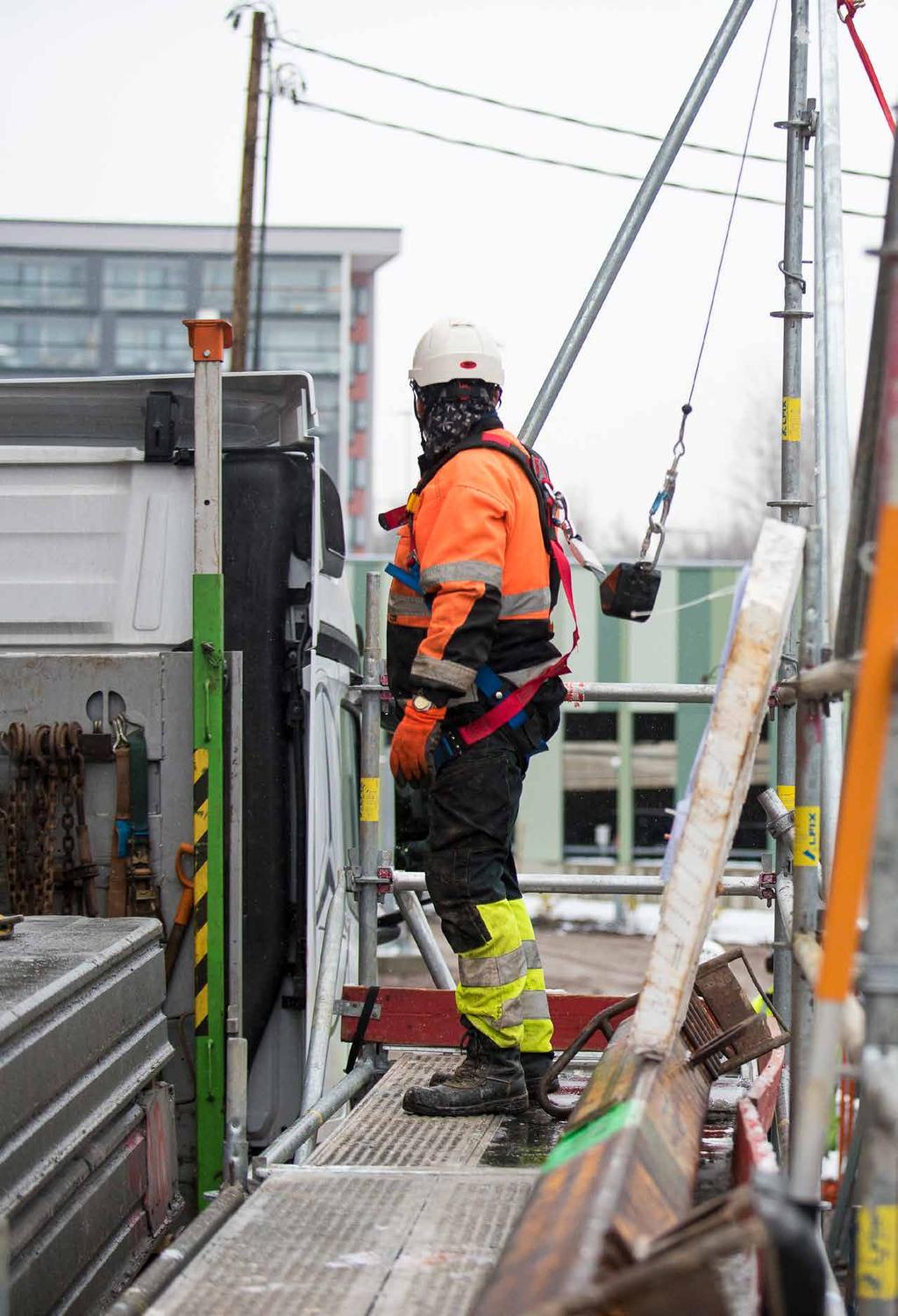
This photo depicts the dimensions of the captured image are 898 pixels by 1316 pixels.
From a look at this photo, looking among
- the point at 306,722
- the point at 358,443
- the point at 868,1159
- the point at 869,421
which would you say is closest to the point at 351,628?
the point at 306,722

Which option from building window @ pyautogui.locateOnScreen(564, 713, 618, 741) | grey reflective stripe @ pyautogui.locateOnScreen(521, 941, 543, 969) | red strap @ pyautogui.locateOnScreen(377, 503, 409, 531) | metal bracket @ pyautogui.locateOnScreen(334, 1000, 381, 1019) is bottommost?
building window @ pyautogui.locateOnScreen(564, 713, 618, 741)

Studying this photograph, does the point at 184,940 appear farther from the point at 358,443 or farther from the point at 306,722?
the point at 358,443

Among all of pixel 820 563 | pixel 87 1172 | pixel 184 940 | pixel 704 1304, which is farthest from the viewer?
pixel 184 940

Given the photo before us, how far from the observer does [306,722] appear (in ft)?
16.8

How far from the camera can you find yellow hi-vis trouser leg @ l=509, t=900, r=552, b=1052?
4.36 metres

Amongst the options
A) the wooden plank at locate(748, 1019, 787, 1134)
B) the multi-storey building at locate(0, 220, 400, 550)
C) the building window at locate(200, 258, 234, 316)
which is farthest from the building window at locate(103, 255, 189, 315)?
the wooden plank at locate(748, 1019, 787, 1134)

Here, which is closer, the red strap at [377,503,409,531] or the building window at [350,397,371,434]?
the red strap at [377,503,409,531]

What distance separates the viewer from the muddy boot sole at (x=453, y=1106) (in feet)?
13.5

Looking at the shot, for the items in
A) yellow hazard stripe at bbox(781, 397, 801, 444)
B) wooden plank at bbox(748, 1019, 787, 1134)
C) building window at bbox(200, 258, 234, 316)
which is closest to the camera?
wooden plank at bbox(748, 1019, 787, 1134)

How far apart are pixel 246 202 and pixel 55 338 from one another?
54554 millimetres

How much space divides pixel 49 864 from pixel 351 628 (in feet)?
7.37

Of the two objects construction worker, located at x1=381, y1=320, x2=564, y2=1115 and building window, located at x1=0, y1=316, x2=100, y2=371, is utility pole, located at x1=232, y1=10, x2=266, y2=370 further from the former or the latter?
building window, located at x1=0, y1=316, x2=100, y2=371

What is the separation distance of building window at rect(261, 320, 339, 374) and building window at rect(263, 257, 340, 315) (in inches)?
25.3

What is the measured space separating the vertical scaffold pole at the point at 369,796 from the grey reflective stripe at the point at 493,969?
145 centimetres
